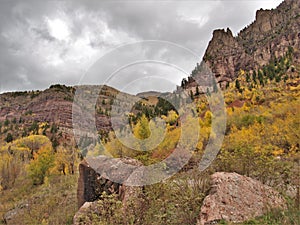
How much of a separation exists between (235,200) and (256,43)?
107 m

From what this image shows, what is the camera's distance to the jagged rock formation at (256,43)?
89.9 metres

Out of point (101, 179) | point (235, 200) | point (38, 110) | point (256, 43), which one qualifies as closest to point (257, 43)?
point (256, 43)

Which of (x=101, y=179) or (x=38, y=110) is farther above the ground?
(x=38, y=110)

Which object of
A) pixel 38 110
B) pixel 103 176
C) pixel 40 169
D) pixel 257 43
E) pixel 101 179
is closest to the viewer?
pixel 103 176

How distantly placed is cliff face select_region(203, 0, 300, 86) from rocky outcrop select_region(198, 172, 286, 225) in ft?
249

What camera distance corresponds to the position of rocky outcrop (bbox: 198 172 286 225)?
235 inches

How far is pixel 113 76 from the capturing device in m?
7.64

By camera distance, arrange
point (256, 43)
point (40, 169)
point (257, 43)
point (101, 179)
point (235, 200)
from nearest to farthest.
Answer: point (235, 200) < point (101, 179) < point (40, 169) < point (257, 43) < point (256, 43)

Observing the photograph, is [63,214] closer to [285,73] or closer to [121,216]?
[121,216]

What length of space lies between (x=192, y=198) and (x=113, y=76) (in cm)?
340

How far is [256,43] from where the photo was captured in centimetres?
10525

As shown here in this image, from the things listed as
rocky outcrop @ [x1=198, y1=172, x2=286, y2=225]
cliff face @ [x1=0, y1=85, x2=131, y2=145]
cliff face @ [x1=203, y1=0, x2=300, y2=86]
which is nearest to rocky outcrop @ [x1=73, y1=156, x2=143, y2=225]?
rocky outcrop @ [x1=198, y1=172, x2=286, y2=225]

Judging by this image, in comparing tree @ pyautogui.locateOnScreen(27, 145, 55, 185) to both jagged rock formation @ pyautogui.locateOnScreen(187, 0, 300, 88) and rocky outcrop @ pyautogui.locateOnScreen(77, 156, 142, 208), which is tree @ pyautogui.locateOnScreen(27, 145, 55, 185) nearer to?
rocky outcrop @ pyautogui.locateOnScreen(77, 156, 142, 208)

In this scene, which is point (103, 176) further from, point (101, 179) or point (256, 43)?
point (256, 43)
